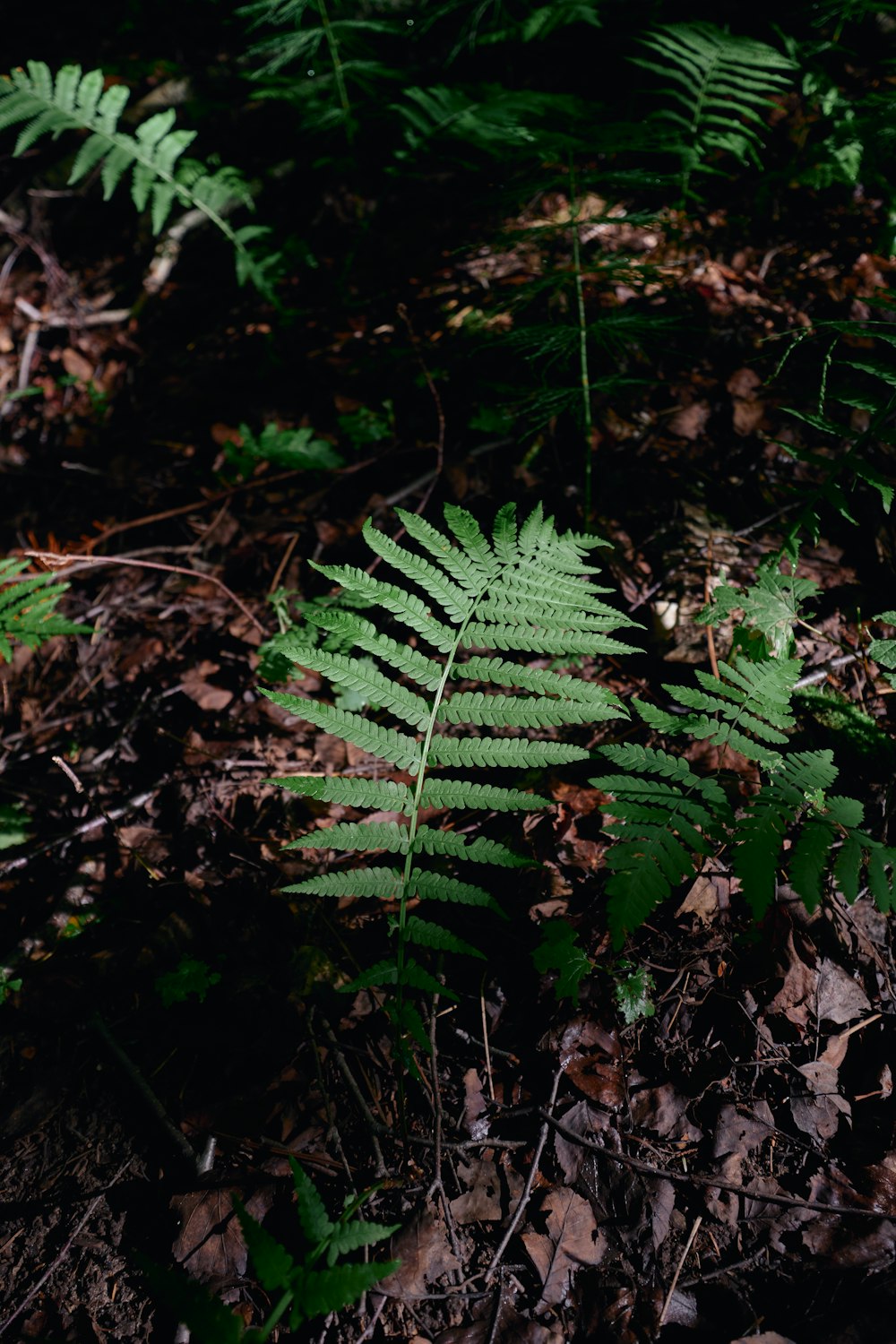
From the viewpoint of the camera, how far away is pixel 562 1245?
161 cm

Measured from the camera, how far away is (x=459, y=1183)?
171 centimetres

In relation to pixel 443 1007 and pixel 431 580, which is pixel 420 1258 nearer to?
pixel 443 1007

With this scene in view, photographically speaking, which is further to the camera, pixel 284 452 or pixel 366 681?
pixel 284 452

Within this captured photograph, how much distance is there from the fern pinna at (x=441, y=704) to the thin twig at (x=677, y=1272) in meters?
0.74

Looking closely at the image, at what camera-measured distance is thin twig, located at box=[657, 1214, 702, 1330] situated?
1.51 m

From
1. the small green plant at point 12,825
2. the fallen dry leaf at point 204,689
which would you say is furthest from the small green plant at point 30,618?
the small green plant at point 12,825

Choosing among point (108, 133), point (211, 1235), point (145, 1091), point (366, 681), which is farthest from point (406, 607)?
point (108, 133)

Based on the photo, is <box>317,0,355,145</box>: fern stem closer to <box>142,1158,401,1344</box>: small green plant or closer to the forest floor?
the forest floor

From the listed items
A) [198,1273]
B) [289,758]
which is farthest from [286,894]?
[198,1273]

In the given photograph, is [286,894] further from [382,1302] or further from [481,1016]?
[382,1302]

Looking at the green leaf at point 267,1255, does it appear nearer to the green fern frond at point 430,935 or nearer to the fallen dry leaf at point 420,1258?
the fallen dry leaf at point 420,1258

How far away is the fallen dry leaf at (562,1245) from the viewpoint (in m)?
1.58

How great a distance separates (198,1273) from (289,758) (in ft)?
5.00

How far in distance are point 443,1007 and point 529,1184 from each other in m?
0.49
